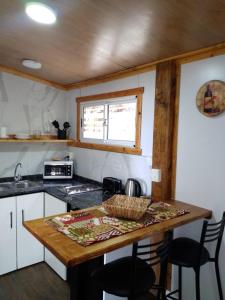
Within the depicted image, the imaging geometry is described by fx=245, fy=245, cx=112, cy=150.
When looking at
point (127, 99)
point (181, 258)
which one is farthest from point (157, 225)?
point (127, 99)

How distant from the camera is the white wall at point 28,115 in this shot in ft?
10.5

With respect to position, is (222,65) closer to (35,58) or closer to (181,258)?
(181,258)

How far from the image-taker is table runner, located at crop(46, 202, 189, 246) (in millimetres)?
1459

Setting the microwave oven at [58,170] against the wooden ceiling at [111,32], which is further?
the microwave oven at [58,170]

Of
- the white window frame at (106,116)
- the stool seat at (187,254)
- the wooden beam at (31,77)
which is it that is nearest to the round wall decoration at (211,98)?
the white window frame at (106,116)

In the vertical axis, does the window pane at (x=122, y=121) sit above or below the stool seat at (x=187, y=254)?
above

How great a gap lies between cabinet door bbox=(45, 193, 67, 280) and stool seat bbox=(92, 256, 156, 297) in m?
1.06

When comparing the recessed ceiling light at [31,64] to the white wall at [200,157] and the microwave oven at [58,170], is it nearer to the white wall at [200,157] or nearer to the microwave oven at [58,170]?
the microwave oven at [58,170]

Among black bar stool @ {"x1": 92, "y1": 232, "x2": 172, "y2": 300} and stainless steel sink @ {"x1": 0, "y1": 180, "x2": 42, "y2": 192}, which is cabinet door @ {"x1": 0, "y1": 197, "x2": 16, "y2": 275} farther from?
black bar stool @ {"x1": 92, "y1": 232, "x2": 172, "y2": 300}

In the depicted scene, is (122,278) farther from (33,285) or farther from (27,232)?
(27,232)

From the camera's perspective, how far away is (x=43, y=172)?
3.48 m

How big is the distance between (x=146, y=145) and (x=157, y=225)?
3.30ft

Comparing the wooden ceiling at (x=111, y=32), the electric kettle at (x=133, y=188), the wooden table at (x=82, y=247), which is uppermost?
the wooden ceiling at (x=111, y=32)

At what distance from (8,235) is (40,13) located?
2.21m
